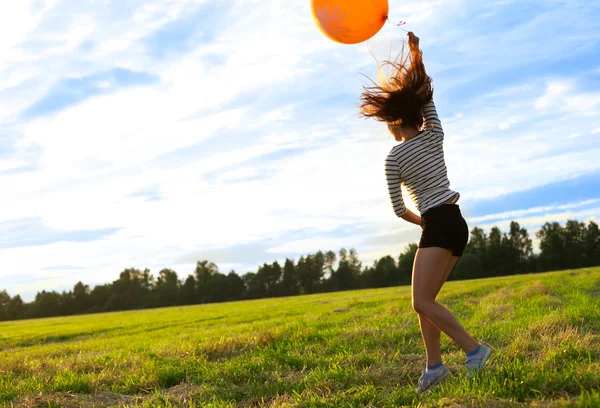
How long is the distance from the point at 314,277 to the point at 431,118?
95725 millimetres

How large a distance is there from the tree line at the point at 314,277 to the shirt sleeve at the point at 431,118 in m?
87.8

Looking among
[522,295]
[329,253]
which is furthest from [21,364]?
[329,253]

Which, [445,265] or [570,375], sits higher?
[445,265]

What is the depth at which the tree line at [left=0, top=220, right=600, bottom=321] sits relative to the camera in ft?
297

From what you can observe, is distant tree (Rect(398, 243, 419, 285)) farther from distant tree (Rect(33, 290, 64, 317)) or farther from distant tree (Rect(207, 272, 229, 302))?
distant tree (Rect(33, 290, 64, 317))

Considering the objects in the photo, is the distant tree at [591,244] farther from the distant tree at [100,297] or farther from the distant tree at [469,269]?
the distant tree at [100,297]

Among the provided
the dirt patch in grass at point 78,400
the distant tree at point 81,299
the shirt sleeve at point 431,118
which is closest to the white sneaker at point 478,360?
the shirt sleeve at point 431,118

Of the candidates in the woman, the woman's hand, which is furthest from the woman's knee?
the woman's hand

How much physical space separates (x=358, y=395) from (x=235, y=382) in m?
1.89

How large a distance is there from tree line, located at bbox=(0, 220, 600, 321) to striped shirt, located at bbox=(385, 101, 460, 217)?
288 ft

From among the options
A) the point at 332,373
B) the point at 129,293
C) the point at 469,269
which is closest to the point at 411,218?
the point at 332,373

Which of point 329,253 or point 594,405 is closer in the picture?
point 594,405

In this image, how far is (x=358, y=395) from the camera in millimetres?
4586

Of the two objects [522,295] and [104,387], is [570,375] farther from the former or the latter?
[522,295]
